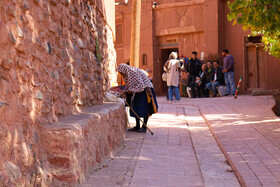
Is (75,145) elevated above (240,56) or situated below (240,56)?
below

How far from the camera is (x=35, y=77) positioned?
12.8ft

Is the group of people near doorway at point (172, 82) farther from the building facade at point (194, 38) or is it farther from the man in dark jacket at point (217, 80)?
the building facade at point (194, 38)

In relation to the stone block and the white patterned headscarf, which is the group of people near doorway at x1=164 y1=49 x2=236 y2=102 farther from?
the stone block

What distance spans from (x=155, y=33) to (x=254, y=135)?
13.9 metres

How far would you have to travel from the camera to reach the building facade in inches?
712

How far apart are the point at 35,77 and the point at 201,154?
10.3 ft

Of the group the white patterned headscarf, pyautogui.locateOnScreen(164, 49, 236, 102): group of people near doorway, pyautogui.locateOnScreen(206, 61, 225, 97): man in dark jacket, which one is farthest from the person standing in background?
the white patterned headscarf

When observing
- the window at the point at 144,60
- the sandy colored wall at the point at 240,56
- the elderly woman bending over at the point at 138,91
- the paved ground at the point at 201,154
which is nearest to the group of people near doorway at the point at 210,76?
the sandy colored wall at the point at 240,56

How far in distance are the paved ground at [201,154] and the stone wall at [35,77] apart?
3.00 feet

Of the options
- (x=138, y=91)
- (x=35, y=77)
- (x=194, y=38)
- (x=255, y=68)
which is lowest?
(x=138, y=91)

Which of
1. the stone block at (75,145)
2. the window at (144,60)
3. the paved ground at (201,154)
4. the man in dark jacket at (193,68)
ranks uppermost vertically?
the window at (144,60)

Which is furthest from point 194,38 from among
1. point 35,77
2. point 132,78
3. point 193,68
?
Answer: point 35,77

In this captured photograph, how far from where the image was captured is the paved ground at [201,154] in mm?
4746

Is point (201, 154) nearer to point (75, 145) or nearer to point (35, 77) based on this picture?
point (75, 145)
